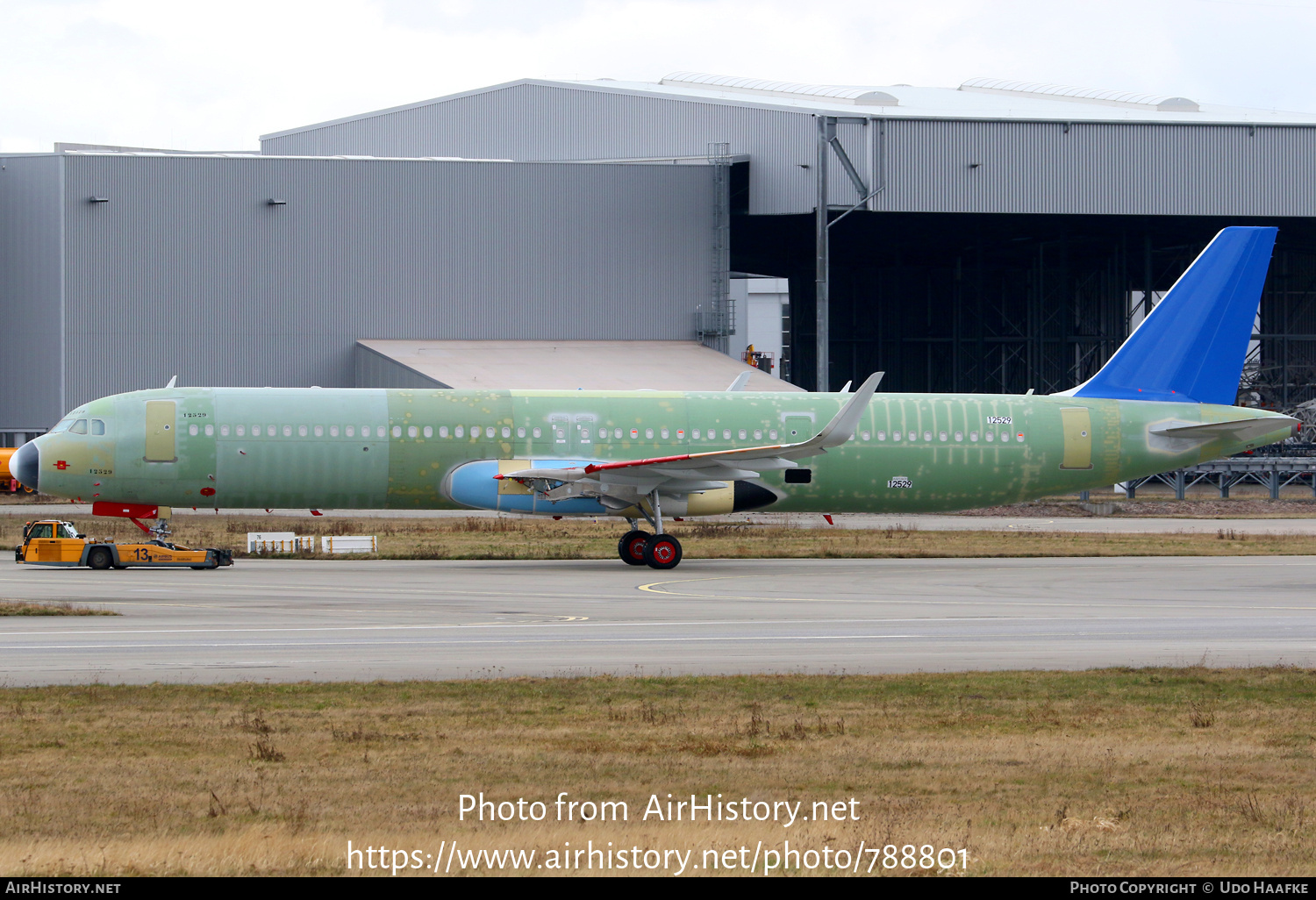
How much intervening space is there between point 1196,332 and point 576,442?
1710 centimetres

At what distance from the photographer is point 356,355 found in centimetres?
6150

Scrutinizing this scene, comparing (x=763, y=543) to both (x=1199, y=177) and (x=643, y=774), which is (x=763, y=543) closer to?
(x=643, y=774)

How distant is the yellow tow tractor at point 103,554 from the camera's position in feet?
101

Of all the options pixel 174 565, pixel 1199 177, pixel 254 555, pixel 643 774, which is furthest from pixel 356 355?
pixel 643 774

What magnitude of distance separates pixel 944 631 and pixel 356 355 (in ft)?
145

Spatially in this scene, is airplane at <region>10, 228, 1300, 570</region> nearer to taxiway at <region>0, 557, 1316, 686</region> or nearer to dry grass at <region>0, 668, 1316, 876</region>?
taxiway at <region>0, 557, 1316, 686</region>

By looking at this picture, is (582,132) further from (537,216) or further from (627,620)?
(627,620)

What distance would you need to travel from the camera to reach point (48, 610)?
21984 mm

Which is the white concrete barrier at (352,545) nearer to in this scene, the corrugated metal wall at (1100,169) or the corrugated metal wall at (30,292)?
the corrugated metal wall at (30,292)

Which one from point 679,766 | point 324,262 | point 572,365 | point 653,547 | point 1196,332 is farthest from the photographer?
point 324,262

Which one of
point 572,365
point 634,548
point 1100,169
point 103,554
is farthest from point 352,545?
point 1100,169

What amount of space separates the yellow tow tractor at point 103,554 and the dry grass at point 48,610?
7.79 metres

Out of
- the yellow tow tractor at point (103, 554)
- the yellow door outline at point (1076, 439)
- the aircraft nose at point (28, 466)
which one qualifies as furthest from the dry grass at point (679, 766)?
the yellow door outline at point (1076, 439)

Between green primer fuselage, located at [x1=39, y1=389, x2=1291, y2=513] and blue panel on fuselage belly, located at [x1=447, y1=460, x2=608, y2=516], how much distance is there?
363mm
